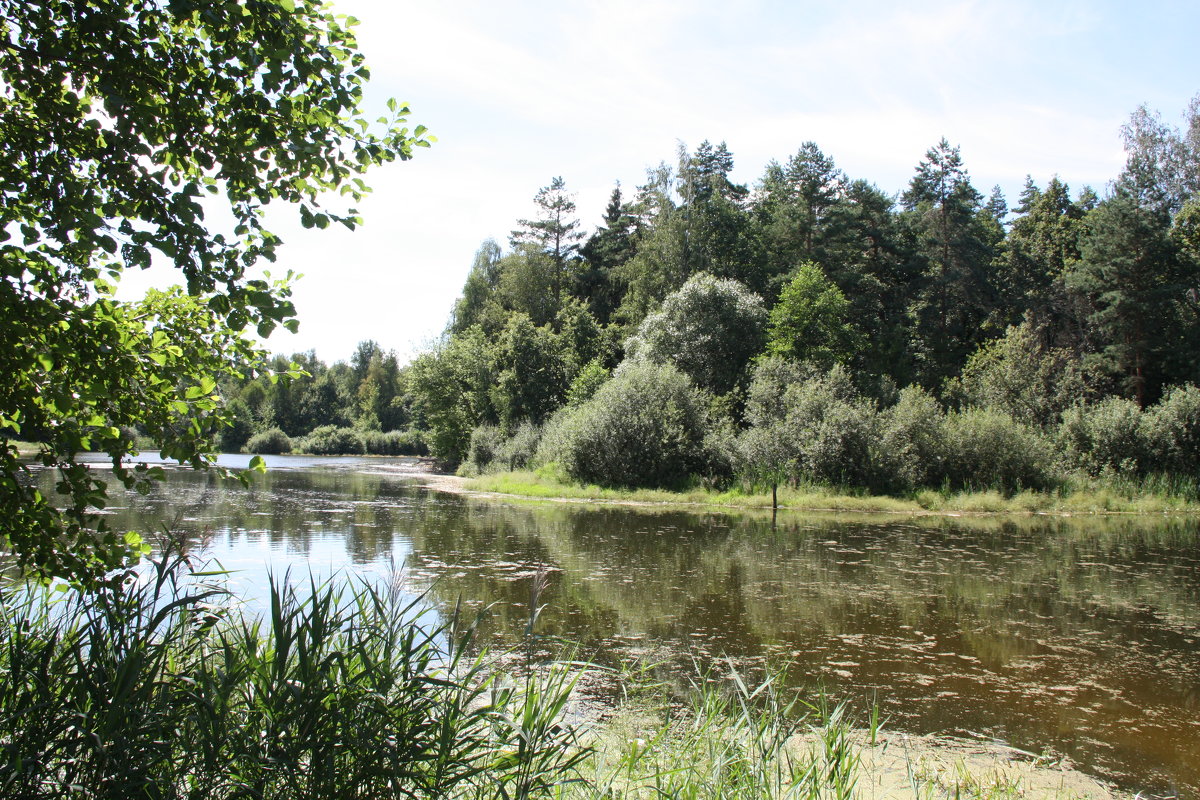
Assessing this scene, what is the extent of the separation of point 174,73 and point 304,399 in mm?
96038

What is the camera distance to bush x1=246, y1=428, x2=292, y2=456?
75.6m

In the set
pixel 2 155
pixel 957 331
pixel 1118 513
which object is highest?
pixel 957 331

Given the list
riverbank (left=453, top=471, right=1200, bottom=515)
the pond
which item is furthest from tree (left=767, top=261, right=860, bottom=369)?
the pond

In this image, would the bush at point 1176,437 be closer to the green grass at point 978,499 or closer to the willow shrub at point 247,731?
the green grass at point 978,499

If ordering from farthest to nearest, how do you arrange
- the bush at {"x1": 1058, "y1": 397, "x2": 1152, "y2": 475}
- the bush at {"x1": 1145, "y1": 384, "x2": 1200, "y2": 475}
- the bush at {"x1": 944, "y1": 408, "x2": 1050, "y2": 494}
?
1. the bush at {"x1": 1058, "y1": 397, "x2": 1152, "y2": 475}
2. the bush at {"x1": 1145, "y1": 384, "x2": 1200, "y2": 475}
3. the bush at {"x1": 944, "y1": 408, "x2": 1050, "y2": 494}

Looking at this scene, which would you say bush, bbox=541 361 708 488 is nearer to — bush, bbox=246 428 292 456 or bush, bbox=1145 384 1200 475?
bush, bbox=1145 384 1200 475

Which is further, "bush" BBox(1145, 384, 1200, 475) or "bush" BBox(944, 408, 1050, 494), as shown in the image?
"bush" BBox(1145, 384, 1200, 475)

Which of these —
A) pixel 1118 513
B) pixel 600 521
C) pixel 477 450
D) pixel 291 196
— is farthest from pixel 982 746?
pixel 477 450

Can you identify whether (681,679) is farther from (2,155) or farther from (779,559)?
(779,559)

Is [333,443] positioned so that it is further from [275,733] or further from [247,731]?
[275,733]

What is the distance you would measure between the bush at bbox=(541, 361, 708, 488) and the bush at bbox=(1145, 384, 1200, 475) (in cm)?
1729

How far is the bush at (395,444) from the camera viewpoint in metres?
73.1

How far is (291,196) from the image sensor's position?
4.18 metres

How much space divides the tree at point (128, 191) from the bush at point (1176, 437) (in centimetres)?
3368
